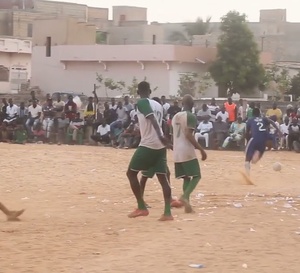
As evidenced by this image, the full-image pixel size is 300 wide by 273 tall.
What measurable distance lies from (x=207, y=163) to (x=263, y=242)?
13.2 metres

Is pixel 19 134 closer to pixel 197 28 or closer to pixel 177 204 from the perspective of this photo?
pixel 177 204

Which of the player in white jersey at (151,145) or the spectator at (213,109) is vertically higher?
the player in white jersey at (151,145)

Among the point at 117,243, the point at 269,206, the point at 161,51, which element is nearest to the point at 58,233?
the point at 117,243

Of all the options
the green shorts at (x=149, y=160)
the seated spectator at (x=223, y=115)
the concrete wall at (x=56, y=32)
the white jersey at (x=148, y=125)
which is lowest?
the seated spectator at (x=223, y=115)

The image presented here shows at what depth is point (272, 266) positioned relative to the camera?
8.74 meters

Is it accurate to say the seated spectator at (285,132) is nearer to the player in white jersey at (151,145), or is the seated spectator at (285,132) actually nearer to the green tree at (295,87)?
the player in white jersey at (151,145)

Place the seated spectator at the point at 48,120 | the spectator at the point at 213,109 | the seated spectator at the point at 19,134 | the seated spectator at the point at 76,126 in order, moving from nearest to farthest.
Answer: the spectator at the point at 213,109, the seated spectator at the point at 19,134, the seated spectator at the point at 76,126, the seated spectator at the point at 48,120

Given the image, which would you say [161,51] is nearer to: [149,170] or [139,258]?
[149,170]

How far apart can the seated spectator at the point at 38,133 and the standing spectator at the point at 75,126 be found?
3.62ft

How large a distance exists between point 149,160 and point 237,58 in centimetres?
4235

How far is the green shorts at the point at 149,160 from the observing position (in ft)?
39.0

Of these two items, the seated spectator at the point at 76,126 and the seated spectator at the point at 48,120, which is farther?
the seated spectator at the point at 48,120

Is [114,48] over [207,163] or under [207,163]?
over

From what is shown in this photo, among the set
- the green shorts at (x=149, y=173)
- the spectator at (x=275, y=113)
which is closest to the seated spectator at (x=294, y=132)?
the spectator at (x=275, y=113)
